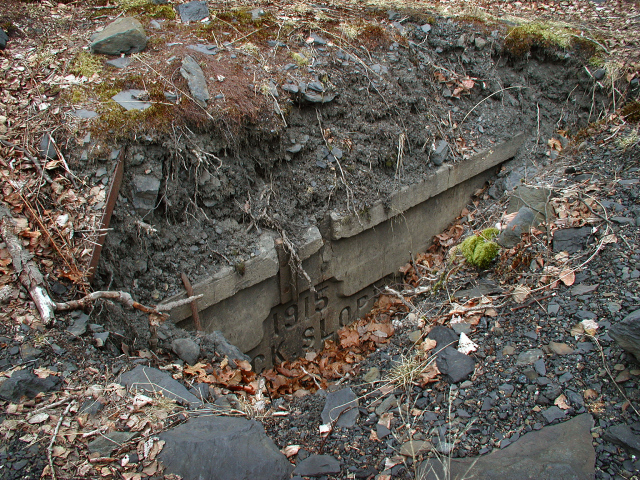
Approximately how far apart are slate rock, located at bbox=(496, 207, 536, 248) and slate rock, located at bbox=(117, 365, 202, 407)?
2.80 m

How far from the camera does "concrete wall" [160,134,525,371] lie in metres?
3.98

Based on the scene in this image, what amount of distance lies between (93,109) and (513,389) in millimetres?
3663

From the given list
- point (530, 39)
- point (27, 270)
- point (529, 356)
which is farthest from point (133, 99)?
point (530, 39)

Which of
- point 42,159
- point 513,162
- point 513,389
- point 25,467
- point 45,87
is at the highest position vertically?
Answer: point 45,87

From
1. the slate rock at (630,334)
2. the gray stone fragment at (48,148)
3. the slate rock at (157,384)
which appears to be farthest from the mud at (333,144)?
the slate rock at (630,334)

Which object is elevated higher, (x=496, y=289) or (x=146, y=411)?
(x=146, y=411)

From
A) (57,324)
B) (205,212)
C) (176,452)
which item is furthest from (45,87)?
(176,452)

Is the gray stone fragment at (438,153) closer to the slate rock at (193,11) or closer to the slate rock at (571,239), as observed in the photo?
the slate rock at (571,239)

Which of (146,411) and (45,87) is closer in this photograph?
(146,411)

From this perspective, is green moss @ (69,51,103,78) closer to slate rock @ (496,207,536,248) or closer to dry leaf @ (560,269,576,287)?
slate rock @ (496,207,536,248)

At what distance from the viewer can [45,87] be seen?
157 inches

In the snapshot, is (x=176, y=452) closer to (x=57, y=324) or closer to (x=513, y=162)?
(x=57, y=324)

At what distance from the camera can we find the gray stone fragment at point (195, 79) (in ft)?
13.0

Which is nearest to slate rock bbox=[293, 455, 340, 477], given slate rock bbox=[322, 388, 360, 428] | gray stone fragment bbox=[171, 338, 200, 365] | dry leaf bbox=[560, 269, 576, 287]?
slate rock bbox=[322, 388, 360, 428]
